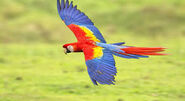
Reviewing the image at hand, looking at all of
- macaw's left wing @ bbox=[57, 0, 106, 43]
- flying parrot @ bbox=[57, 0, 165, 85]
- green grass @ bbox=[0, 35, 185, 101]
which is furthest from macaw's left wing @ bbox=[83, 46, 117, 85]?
green grass @ bbox=[0, 35, 185, 101]

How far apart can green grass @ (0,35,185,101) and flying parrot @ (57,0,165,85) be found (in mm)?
1216

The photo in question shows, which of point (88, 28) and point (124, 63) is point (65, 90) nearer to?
point (88, 28)

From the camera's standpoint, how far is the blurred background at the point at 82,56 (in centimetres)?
634

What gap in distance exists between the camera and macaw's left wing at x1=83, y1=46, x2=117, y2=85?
420 cm

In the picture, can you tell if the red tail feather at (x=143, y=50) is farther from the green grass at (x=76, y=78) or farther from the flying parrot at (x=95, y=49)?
the green grass at (x=76, y=78)

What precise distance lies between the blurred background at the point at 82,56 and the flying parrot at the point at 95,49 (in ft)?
4.01

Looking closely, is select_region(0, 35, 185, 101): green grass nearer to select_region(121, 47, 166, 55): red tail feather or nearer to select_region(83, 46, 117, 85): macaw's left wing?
select_region(83, 46, 117, 85): macaw's left wing

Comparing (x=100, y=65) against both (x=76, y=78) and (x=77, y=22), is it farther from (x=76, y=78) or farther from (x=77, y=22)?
(x=76, y=78)

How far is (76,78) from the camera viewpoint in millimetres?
7594

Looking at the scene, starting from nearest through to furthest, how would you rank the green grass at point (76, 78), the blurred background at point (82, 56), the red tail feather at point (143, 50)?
the red tail feather at point (143, 50), the green grass at point (76, 78), the blurred background at point (82, 56)

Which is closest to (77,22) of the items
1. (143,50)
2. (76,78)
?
(143,50)

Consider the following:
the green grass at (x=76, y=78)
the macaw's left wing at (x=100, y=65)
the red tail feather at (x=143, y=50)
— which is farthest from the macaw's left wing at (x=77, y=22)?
the green grass at (x=76, y=78)

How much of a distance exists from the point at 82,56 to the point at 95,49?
6.26m

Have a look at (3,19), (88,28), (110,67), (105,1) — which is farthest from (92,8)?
(110,67)
